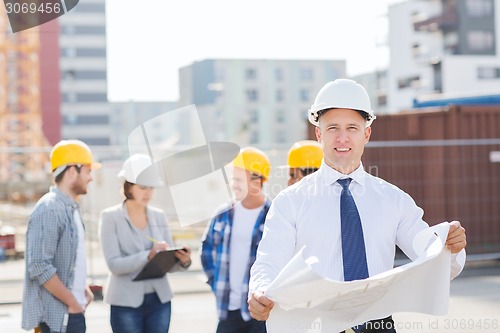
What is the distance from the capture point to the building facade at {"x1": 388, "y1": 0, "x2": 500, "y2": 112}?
67.9 metres

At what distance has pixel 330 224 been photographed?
3.38 meters

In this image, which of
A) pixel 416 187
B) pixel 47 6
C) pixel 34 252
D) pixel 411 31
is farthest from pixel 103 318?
pixel 411 31

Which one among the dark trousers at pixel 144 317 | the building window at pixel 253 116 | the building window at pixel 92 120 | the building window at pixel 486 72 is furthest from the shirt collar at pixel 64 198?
the building window at pixel 92 120

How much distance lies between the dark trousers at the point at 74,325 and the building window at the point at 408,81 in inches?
2862

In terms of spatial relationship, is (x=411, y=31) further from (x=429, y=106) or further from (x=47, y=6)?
(x=47, y=6)

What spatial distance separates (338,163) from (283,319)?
679 mm

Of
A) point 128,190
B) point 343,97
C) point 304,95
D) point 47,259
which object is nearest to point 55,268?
point 47,259

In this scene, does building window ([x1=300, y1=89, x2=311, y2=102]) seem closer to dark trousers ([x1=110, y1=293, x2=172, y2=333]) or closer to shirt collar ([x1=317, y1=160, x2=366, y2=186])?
dark trousers ([x1=110, y1=293, x2=172, y2=333])

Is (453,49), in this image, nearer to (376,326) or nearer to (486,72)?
(486,72)

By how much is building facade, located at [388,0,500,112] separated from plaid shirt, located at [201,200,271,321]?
197 ft

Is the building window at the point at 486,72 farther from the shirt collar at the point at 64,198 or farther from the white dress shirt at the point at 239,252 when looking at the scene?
the shirt collar at the point at 64,198

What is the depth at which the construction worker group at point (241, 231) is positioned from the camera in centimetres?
335

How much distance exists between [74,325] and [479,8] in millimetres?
67759

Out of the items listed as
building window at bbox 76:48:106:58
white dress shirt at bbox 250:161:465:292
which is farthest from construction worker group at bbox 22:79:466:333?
building window at bbox 76:48:106:58
